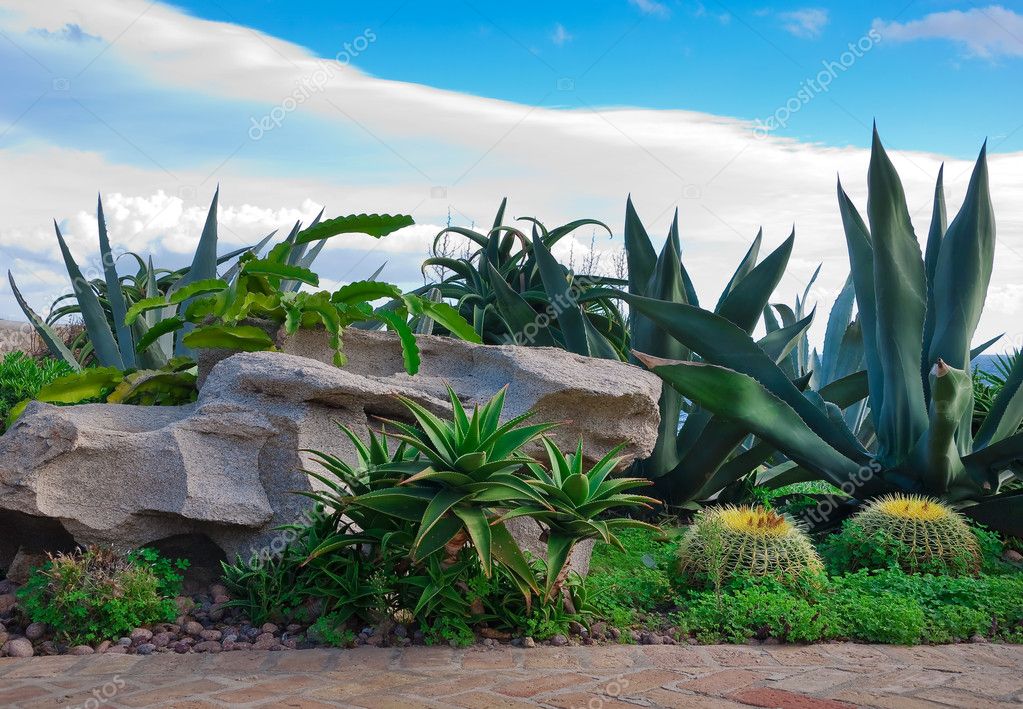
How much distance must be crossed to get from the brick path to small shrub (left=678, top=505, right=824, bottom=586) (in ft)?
2.28

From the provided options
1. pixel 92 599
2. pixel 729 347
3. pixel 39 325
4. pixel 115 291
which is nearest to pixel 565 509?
pixel 92 599

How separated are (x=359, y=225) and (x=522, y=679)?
123 inches

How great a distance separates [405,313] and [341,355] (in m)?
0.52

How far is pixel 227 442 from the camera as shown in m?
4.57

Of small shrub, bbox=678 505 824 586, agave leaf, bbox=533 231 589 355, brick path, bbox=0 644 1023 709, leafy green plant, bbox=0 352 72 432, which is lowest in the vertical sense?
brick path, bbox=0 644 1023 709

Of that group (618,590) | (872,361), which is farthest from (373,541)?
(872,361)

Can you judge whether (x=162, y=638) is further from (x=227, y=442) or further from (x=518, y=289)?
(x=518, y=289)

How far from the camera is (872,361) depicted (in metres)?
6.29

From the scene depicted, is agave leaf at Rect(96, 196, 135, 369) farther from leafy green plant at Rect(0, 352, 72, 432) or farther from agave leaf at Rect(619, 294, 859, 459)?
agave leaf at Rect(619, 294, 859, 459)

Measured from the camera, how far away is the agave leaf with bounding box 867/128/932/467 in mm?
5746

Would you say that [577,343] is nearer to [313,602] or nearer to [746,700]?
[313,602]

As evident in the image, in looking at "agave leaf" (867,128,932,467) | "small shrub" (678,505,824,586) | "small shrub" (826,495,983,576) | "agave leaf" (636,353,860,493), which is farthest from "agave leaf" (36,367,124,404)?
"agave leaf" (867,128,932,467)

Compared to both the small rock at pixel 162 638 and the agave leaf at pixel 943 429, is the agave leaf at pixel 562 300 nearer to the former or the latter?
the agave leaf at pixel 943 429

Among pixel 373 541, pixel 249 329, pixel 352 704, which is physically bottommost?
pixel 352 704
